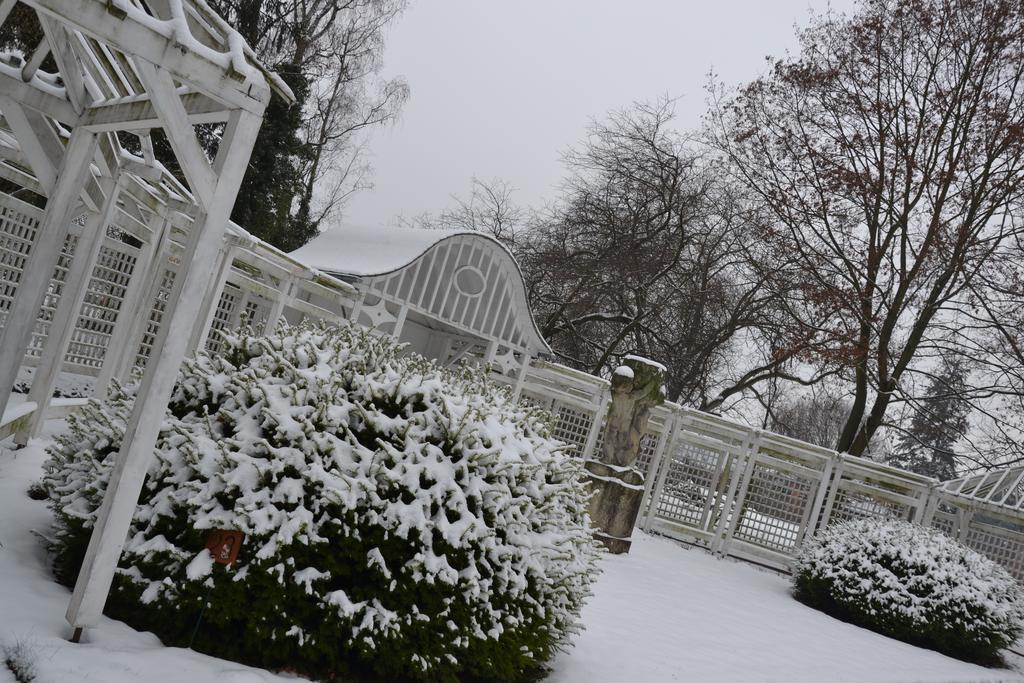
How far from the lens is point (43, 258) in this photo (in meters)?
4.39

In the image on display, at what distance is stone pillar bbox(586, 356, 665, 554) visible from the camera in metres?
9.55

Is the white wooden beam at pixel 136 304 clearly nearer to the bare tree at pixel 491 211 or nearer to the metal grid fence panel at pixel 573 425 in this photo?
the metal grid fence panel at pixel 573 425

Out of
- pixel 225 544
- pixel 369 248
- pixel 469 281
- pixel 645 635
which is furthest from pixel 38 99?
pixel 469 281

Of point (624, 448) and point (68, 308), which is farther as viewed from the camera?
point (624, 448)

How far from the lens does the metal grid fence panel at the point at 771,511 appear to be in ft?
43.8

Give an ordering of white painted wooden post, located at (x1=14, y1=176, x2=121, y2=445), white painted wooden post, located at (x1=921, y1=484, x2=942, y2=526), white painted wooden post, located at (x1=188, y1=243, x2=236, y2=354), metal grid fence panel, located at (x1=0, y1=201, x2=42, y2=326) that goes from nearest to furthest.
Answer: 1. white painted wooden post, located at (x1=14, y1=176, x2=121, y2=445)
2. metal grid fence panel, located at (x1=0, y1=201, x2=42, y2=326)
3. white painted wooden post, located at (x1=188, y1=243, x2=236, y2=354)
4. white painted wooden post, located at (x1=921, y1=484, x2=942, y2=526)

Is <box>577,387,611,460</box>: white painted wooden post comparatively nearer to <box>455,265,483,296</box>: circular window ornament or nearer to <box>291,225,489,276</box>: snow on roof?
<box>455,265,483,296</box>: circular window ornament

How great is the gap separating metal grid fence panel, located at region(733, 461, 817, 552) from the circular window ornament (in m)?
5.66

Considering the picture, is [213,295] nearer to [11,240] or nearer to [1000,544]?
[11,240]

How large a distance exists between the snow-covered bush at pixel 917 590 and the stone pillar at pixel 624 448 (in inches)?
109

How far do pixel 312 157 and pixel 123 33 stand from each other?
16.9 m

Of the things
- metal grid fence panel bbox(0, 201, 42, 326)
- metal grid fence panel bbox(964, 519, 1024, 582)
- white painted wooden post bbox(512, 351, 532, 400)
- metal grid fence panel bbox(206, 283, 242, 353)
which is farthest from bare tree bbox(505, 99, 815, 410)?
metal grid fence panel bbox(0, 201, 42, 326)

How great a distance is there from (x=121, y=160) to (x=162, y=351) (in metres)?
2.90

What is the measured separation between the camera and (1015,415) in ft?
51.1
